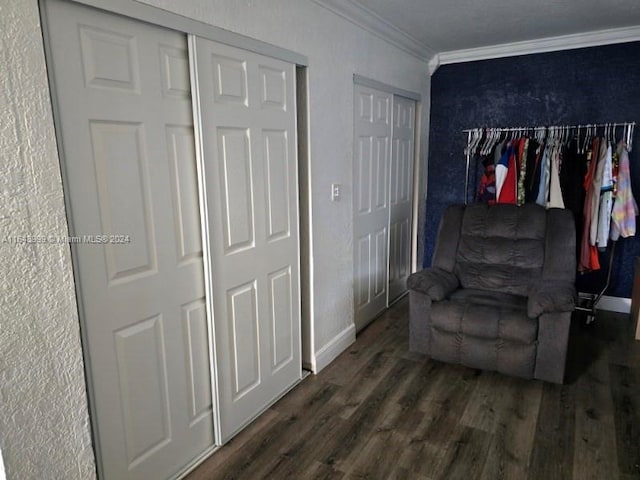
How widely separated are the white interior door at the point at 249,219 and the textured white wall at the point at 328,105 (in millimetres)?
194

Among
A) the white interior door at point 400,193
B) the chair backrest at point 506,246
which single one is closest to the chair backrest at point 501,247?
the chair backrest at point 506,246

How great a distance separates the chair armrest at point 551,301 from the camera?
2.40m

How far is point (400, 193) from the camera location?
3.91 metres

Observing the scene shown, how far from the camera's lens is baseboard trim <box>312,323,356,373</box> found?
2801 mm

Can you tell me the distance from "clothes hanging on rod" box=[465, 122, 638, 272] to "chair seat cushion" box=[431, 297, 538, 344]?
43.3 inches

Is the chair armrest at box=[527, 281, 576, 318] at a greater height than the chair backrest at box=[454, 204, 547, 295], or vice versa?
the chair backrest at box=[454, 204, 547, 295]

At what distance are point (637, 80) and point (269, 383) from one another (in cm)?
365

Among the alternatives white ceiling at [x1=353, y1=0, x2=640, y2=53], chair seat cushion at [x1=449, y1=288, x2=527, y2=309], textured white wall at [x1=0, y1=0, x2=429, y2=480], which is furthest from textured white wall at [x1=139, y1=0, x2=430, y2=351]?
chair seat cushion at [x1=449, y1=288, x2=527, y2=309]

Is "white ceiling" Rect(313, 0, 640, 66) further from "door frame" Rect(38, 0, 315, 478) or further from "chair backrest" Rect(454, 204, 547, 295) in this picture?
"chair backrest" Rect(454, 204, 547, 295)

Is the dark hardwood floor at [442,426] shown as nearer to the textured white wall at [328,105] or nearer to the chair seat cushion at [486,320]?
the chair seat cushion at [486,320]

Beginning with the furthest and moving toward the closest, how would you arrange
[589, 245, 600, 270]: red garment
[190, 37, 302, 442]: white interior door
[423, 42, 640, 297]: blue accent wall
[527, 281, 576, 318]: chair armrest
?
[423, 42, 640, 297]: blue accent wall → [589, 245, 600, 270]: red garment → [527, 281, 576, 318]: chair armrest → [190, 37, 302, 442]: white interior door

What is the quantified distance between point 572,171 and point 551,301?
59.3 inches

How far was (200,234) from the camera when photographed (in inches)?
74.6

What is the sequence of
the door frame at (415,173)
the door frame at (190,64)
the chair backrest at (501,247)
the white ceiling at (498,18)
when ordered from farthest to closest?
the door frame at (415,173)
the chair backrest at (501,247)
the white ceiling at (498,18)
the door frame at (190,64)
